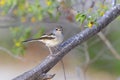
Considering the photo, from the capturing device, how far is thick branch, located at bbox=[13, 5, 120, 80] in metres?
1.53

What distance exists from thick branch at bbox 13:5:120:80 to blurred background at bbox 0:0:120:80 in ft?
3.92

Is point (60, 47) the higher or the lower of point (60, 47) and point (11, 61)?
the lower

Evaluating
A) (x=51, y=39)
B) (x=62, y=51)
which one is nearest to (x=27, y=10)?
(x=51, y=39)

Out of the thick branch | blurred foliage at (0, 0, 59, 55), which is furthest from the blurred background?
the thick branch

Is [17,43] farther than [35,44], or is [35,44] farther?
[35,44]

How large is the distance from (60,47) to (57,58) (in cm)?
7

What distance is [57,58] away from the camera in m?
1.57

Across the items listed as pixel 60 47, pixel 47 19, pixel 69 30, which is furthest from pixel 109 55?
pixel 60 47

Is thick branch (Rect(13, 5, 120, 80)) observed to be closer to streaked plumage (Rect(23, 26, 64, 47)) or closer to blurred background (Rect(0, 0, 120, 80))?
streaked plumage (Rect(23, 26, 64, 47))

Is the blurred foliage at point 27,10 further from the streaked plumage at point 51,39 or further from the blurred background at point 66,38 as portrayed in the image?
the streaked plumage at point 51,39

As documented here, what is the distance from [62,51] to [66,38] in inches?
83.0

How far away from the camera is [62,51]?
1.58 metres

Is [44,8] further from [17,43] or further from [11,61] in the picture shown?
[11,61]

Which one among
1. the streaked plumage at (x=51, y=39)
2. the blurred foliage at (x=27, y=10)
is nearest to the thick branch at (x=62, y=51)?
the streaked plumage at (x=51, y=39)
